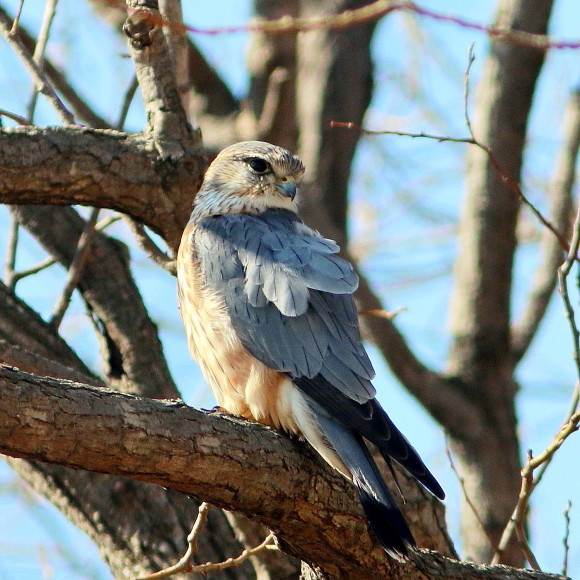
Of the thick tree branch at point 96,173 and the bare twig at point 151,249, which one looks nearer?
the thick tree branch at point 96,173

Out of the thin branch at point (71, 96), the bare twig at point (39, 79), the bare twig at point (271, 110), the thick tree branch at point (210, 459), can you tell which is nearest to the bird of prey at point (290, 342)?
the thick tree branch at point (210, 459)

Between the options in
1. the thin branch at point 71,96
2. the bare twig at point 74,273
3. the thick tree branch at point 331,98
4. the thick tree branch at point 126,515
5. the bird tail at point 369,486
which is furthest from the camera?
the thick tree branch at point 331,98

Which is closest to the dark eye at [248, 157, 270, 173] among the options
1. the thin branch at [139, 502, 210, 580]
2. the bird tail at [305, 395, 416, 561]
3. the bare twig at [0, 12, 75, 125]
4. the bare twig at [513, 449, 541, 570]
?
the bare twig at [0, 12, 75, 125]

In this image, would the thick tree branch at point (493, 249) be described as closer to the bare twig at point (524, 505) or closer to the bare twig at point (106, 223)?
the bare twig at point (524, 505)

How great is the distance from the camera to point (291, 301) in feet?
12.4

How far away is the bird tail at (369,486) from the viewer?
3129 mm

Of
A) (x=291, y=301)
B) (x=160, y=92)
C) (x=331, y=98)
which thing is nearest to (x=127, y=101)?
(x=160, y=92)

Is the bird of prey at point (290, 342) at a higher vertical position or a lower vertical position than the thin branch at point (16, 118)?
lower

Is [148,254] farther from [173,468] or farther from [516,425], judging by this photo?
[516,425]

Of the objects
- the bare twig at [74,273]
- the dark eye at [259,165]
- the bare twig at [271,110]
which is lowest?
the bare twig at [74,273]

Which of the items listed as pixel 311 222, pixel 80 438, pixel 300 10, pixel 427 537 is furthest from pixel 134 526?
pixel 300 10

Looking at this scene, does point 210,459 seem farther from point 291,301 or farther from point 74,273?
point 74,273

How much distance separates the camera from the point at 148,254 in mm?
Result: 4879

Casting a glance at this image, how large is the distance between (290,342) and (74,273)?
1454mm
